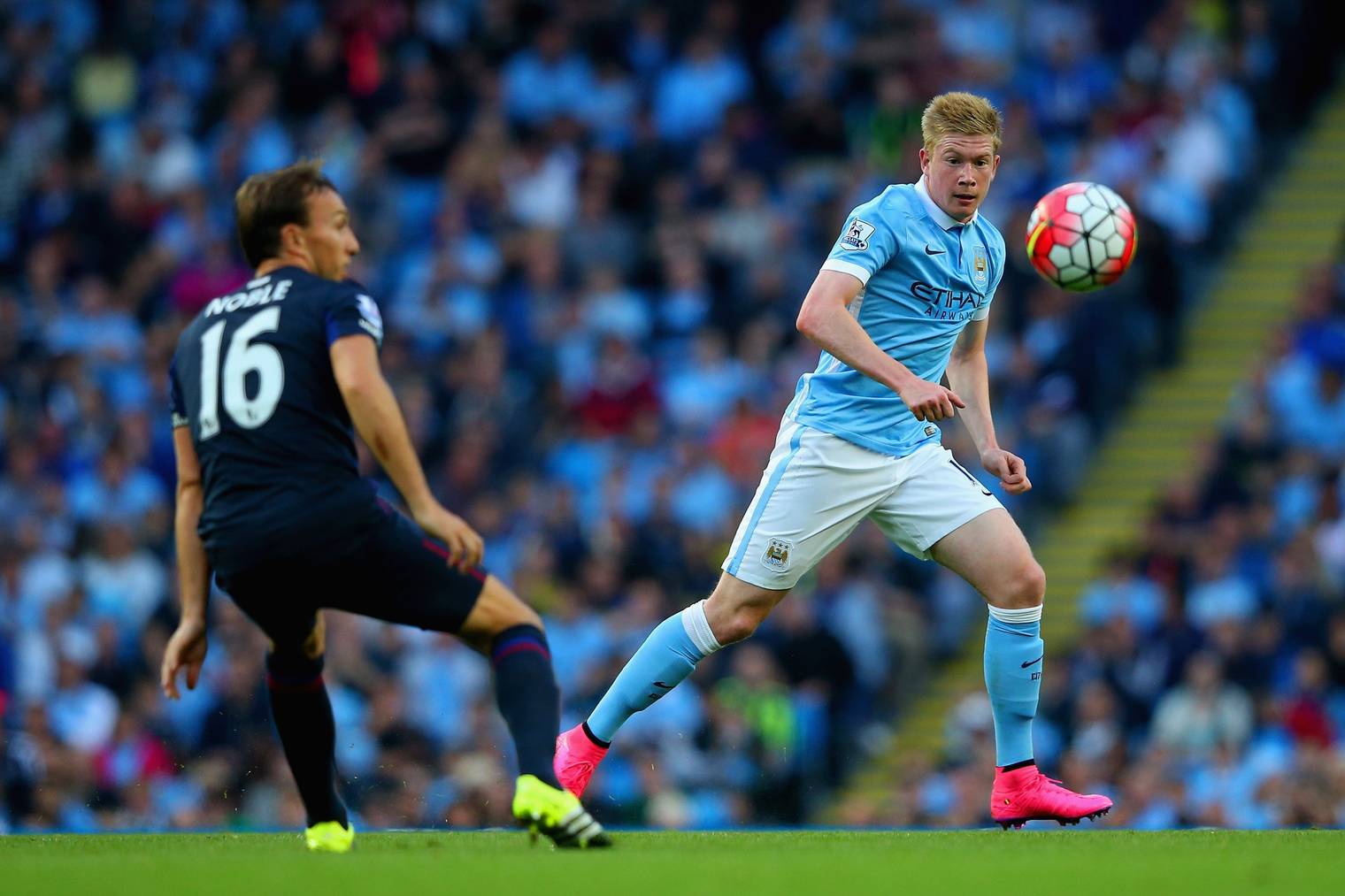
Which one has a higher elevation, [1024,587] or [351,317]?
[351,317]

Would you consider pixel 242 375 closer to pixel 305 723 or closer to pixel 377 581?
pixel 377 581

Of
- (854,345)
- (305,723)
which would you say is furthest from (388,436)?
(854,345)

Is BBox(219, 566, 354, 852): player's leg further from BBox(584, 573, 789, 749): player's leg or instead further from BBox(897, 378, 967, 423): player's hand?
BBox(897, 378, 967, 423): player's hand

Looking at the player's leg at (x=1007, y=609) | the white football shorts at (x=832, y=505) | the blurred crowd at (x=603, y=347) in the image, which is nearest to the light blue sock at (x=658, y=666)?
the white football shorts at (x=832, y=505)

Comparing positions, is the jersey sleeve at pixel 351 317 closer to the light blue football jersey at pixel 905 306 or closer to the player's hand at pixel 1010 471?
the light blue football jersey at pixel 905 306

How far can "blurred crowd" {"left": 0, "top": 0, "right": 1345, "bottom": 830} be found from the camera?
11945 millimetres

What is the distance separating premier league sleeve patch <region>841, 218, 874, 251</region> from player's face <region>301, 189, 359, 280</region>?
1.79 meters

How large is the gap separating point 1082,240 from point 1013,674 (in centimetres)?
183

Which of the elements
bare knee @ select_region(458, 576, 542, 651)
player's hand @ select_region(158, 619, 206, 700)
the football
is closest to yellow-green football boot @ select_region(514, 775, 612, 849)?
bare knee @ select_region(458, 576, 542, 651)

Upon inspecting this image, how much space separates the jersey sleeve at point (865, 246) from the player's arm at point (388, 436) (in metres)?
1.93

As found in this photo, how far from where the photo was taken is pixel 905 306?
280 inches

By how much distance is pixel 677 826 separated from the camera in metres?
11.5

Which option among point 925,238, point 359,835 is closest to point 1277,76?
point 925,238

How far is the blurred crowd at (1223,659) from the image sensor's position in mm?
11133
